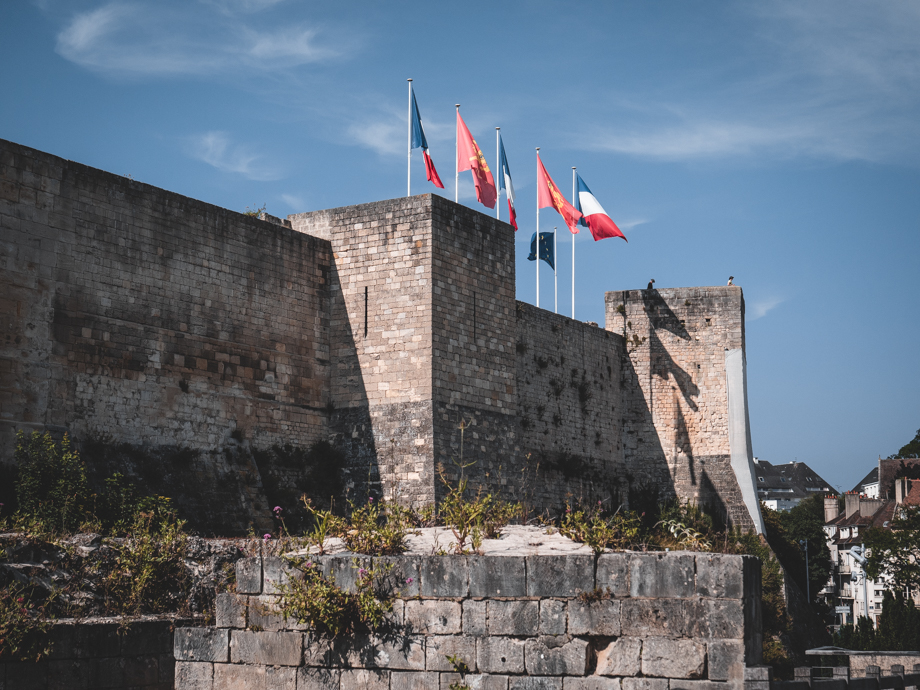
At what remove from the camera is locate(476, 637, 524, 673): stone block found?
7.99m

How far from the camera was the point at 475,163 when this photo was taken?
22.3 m

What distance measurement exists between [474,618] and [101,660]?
11.3 feet

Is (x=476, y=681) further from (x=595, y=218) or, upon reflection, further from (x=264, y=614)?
(x=595, y=218)

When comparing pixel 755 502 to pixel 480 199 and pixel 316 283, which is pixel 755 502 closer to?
pixel 480 199

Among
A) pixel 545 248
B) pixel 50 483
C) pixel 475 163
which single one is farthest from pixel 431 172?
pixel 50 483

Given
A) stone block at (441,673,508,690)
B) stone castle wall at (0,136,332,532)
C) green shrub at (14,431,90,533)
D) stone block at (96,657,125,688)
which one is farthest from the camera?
stone castle wall at (0,136,332,532)

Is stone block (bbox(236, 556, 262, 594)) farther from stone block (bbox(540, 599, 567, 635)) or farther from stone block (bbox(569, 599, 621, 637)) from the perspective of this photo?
stone block (bbox(569, 599, 621, 637))

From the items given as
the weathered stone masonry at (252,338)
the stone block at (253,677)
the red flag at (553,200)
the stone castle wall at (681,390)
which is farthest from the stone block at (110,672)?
the stone castle wall at (681,390)

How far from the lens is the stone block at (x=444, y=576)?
8.21 metres

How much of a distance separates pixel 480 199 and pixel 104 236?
796 cm

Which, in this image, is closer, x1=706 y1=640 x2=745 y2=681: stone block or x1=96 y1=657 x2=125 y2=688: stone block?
x1=706 y1=640 x2=745 y2=681: stone block

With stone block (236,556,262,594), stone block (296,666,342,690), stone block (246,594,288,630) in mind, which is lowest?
stone block (296,666,342,690)

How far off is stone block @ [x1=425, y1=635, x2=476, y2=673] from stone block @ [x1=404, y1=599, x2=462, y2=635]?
0.05 m

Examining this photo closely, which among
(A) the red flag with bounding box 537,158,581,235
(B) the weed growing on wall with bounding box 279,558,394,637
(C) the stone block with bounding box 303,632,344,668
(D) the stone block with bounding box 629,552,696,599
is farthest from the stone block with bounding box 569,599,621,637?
Result: (A) the red flag with bounding box 537,158,581,235
